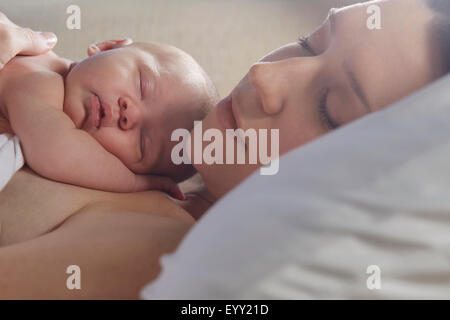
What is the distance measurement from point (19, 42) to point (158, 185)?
0.38 meters

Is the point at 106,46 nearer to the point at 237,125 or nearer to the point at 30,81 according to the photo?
the point at 30,81

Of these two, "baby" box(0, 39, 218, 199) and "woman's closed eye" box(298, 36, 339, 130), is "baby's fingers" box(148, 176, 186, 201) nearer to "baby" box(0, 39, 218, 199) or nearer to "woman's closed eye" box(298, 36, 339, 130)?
"baby" box(0, 39, 218, 199)

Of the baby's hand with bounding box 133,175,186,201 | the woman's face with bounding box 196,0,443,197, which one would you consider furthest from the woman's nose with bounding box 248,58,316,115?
the baby's hand with bounding box 133,175,186,201

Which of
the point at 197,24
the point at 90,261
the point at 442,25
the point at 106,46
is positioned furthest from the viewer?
the point at 197,24

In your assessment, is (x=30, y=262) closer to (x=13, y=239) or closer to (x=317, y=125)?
(x=13, y=239)

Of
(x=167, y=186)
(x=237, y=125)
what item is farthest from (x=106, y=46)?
(x=237, y=125)

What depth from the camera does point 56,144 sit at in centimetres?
85

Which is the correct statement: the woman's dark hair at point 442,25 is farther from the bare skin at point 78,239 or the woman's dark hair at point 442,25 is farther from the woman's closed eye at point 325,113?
the bare skin at point 78,239

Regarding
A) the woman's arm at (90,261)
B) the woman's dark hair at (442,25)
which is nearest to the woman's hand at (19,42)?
the woman's arm at (90,261)

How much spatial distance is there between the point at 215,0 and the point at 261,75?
2.35ft

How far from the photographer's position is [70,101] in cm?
95

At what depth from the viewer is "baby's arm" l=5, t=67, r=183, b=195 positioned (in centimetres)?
84

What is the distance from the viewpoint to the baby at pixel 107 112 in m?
0.87

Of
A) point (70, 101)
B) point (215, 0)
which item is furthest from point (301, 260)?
point (215, 0)
